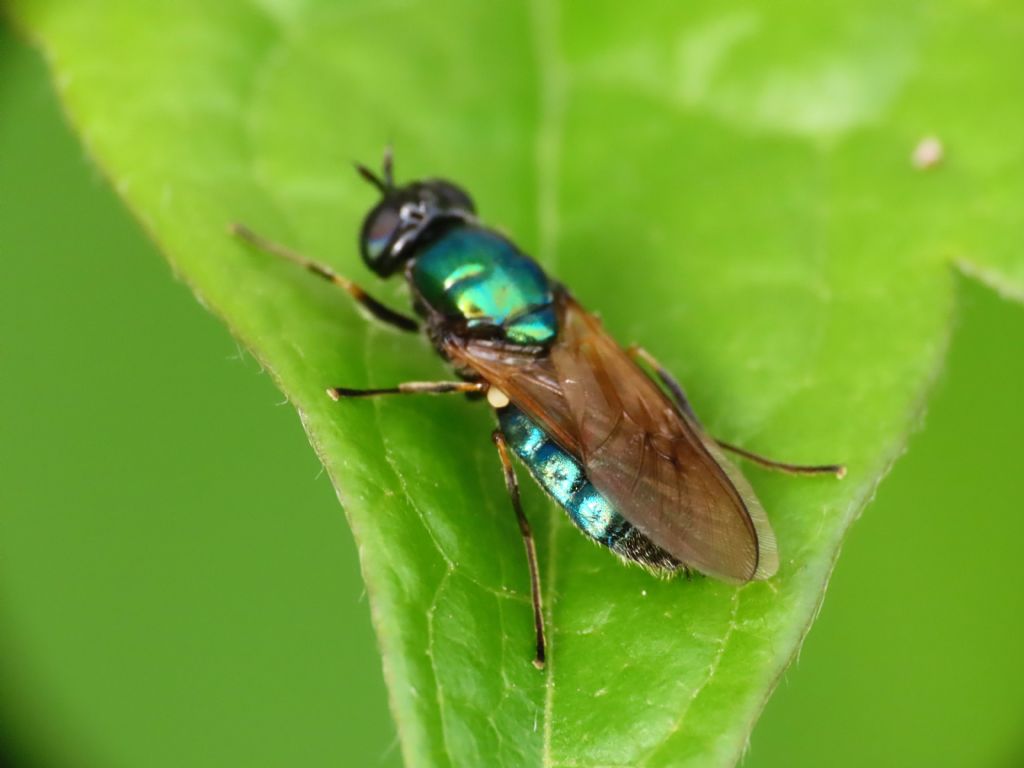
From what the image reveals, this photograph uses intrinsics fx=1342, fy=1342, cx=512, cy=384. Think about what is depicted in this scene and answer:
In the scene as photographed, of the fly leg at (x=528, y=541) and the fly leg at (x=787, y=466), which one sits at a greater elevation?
the fly leg at (x=528, y=541)

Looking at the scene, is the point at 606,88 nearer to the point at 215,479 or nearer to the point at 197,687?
the point at 215,479

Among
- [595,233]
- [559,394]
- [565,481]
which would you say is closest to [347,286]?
[559,394]

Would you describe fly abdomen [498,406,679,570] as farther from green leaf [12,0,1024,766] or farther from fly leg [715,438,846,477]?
fly leg [715,438,846,477]

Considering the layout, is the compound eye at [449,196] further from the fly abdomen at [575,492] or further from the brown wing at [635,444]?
the fly abdomen at [575,492]

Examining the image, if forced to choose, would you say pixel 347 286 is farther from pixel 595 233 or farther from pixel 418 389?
pixel 595 233

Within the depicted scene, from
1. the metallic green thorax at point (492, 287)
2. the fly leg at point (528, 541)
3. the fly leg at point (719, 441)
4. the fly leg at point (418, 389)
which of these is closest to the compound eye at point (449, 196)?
the metallic green thorax at point (492, 287)

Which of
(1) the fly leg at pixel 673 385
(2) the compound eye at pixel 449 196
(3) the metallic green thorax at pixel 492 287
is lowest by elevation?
(1) the fly leg at pixel 673 385

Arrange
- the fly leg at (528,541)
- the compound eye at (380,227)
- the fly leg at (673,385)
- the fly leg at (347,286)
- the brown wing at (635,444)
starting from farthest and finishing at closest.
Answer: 1. the compound eye at (380,227)
2. the fly leg at (347,286)
3. the fly leg at (673,385)
4. the brown wing at (635,444)
5. the fly leg at (528,541)

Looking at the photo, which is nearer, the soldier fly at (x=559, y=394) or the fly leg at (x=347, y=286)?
the soldier fly at (x=559, y=394)

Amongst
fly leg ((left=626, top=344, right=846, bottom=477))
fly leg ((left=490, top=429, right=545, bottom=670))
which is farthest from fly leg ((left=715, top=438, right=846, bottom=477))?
fly leg ((left=490, top=429, right=545, bottom=670))
